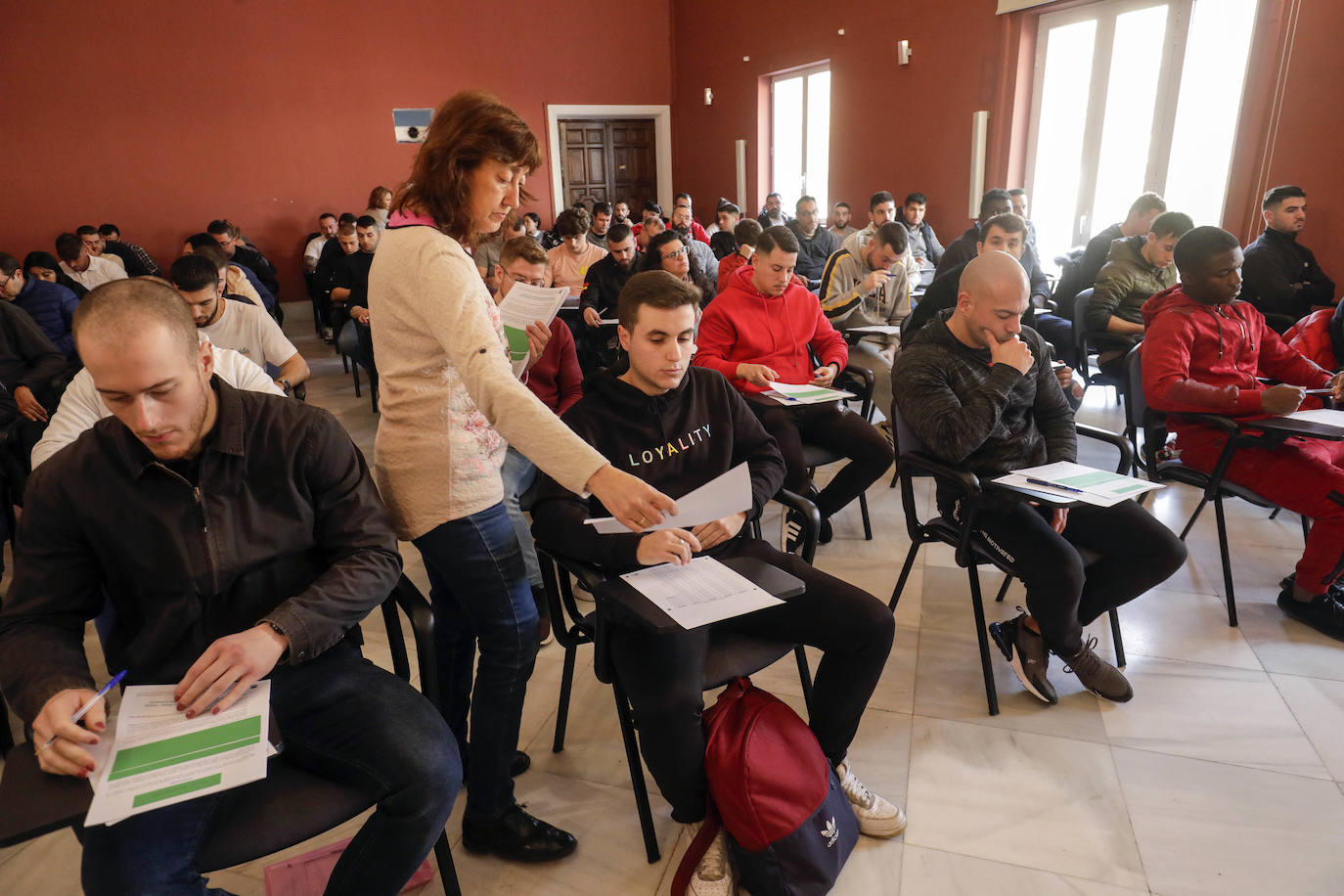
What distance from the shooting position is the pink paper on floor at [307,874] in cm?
166

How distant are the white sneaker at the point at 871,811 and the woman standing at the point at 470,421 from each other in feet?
2.29

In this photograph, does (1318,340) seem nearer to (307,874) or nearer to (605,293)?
(605,293)

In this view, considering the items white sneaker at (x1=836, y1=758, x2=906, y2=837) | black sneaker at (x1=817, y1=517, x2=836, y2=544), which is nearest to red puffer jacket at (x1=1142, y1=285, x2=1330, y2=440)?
black sneaker at (x1=817, y1=517, x2=836, y2=544)

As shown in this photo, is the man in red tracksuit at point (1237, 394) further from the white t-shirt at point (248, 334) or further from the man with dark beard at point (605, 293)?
the white t-shirt at point (248, 334)

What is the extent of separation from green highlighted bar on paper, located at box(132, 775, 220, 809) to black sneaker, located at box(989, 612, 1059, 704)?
2007 mm

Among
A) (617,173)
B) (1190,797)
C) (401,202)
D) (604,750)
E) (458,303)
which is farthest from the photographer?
(617,173)

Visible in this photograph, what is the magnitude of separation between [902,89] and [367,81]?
20.7 feet

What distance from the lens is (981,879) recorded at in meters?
1.67

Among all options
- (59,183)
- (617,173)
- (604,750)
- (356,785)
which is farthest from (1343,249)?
(59,183)

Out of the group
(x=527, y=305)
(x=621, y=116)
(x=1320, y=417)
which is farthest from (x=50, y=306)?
(x=621, y=116)

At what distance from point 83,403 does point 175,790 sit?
1409mm

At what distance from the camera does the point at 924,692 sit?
2.29 meters

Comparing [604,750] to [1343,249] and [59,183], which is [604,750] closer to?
[1343,249]

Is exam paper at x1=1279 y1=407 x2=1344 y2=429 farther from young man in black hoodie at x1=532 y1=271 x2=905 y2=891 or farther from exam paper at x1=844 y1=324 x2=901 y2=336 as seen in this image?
exam paper at x1=844 y1=324 x2=901 y2=336
